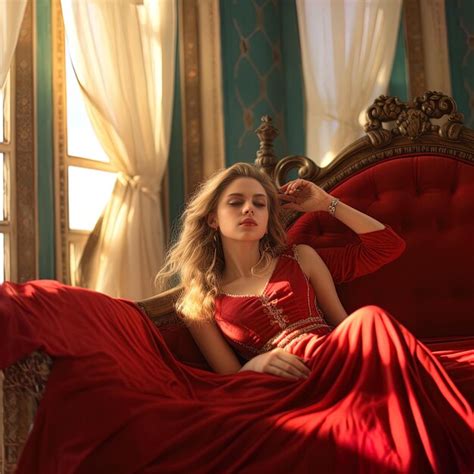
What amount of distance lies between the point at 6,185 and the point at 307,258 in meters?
1.37

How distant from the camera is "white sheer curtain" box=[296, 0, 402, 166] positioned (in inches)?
138

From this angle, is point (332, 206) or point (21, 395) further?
point (332, 206)

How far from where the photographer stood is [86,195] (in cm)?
330

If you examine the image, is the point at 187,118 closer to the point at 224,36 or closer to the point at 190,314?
the point at 224,36

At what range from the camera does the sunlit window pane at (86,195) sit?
324cm

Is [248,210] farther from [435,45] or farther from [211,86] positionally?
[435,45]

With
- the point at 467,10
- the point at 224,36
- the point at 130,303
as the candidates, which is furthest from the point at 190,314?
the point at 467,10

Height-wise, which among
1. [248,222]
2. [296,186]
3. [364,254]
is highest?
[296,186]

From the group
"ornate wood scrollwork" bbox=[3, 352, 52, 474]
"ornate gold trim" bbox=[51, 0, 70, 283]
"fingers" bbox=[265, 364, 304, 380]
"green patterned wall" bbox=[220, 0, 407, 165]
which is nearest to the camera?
"ornate wood scrollwork" bbox=[3, 352, 52, 474]

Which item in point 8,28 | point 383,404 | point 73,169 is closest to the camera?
point 383,404

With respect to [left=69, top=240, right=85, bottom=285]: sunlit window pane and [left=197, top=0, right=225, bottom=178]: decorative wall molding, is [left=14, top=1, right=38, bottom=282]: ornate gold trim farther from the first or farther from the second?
[left=197, top=0, right=225, bottom=178]: decorative wall molding

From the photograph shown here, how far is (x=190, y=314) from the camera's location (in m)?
2.16

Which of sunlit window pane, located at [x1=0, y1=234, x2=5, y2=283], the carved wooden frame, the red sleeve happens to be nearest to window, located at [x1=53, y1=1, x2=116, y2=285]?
the carved wooden frame

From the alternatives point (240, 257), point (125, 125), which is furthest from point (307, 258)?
point (125, 125)
